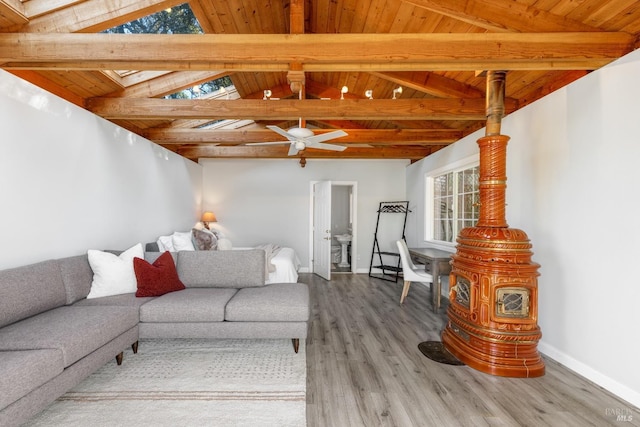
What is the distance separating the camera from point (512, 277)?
91.0 inches

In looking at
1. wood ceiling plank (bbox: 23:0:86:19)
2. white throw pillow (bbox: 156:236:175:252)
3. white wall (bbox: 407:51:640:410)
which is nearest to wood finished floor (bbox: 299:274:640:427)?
white wall (bbox: 407:51:640:410)

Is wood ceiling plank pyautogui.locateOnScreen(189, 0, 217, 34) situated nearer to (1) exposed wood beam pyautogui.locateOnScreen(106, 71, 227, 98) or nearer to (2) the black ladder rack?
(1) exposed wood beam pyautogui.locateOnScreen(106, 71, 227, 98)

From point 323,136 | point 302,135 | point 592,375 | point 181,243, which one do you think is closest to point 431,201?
point 323,136

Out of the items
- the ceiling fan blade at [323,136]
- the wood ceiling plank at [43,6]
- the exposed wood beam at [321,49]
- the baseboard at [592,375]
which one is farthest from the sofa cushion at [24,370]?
the baseboard at [592,375]

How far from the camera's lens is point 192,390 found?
207 cm

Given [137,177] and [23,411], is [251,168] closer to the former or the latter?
[137,177]

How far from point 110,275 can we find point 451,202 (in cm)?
475

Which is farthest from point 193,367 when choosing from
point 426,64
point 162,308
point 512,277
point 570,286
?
point 570,286

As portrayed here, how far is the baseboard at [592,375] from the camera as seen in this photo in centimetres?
197

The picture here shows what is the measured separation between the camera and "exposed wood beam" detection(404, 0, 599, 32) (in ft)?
7.01

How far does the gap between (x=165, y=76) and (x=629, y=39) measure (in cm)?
443

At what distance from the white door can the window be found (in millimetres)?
1911

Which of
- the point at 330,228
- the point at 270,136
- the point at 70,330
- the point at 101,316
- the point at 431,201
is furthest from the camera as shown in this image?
the point at 330,228

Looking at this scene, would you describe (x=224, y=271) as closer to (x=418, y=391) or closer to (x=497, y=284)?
(x=418, y=391)
